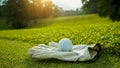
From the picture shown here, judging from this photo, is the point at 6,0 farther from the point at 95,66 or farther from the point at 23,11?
the point at 95,66

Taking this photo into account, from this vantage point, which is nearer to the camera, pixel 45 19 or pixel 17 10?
pixel 17 10

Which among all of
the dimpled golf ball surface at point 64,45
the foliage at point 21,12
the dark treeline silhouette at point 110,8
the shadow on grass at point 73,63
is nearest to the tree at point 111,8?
the dark treeline silhouette at point 110,8

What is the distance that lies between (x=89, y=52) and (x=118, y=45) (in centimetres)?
143

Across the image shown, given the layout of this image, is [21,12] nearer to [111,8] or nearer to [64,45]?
[111,8]

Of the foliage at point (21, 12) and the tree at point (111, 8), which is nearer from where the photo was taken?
the tree at point (111, 8)

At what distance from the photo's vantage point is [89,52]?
627 centimetres

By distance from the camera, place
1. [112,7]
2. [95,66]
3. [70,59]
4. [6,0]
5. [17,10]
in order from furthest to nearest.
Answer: [6,0]
[17,10]
[112,7]
[70,59]
[95,66]

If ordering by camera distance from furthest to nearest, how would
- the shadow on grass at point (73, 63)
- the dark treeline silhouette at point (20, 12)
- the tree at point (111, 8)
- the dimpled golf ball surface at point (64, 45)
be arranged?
the dark treeline silhouette at point (20, 12) → the tree at point (111, 8) → the dimpled golf ball surface at point (64, 45) → the shadow on grass at point (73, 63)

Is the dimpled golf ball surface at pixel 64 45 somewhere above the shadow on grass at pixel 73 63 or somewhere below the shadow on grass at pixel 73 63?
above

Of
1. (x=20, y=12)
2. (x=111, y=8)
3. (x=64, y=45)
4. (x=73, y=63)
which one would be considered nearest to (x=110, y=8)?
(x=111, y=8)

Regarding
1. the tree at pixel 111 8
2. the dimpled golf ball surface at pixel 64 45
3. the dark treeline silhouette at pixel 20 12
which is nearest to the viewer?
the dimpled golf ball surface at pixel 64 45

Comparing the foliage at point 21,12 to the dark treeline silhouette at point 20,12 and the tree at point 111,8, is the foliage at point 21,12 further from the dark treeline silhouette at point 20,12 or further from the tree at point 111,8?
the tree at point 111,8

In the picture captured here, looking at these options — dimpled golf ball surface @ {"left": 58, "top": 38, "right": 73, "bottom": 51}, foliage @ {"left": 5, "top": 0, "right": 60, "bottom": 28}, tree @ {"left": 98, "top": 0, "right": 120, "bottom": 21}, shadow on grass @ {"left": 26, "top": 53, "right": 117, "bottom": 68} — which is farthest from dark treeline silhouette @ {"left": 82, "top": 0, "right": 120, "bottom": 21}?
foliage @ {"left": 5, "top": 0, "right": 60, "bottom": 28}

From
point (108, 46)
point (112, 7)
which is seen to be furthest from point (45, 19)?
point (108, 46)
